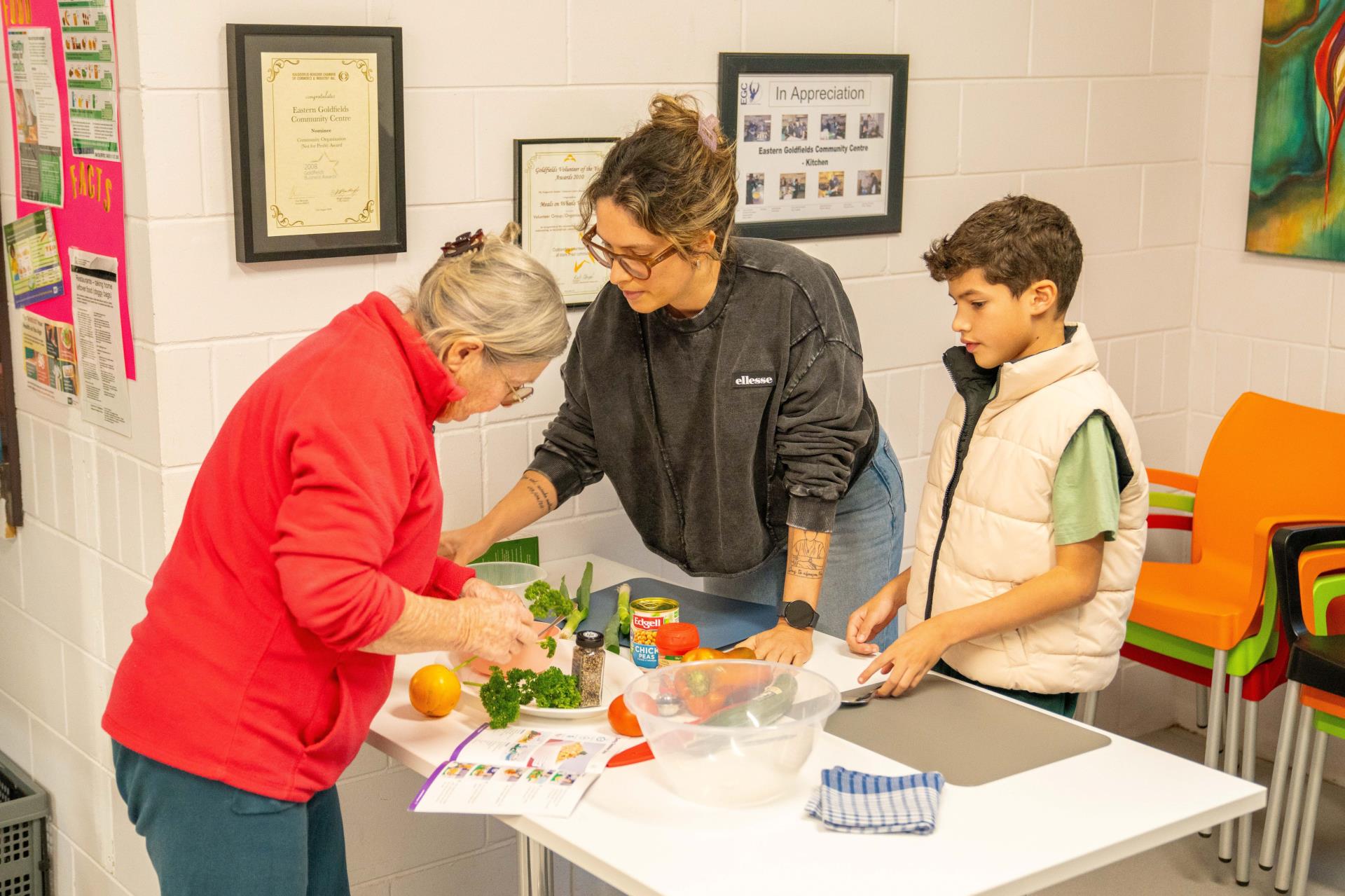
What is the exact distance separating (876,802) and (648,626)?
0.58 meters

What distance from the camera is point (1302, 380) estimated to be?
356 cm

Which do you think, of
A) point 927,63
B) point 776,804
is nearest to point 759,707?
point 776,804

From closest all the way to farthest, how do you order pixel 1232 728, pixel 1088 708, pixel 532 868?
pixel 532 868
pixel 1232 728
pixel 1088 708

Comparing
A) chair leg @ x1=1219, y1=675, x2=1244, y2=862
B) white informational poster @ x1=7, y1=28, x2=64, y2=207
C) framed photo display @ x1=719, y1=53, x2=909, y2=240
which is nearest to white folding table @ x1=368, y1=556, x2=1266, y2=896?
white informational poster @ x1=7, y1=28, x2=64, y2=207

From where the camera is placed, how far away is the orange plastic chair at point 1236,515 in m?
3.17

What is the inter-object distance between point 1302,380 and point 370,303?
2.75m

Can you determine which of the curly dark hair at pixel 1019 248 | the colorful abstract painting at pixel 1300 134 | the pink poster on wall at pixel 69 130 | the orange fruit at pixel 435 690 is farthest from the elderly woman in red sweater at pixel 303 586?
the colorful abstract painting at pixel 1300 134

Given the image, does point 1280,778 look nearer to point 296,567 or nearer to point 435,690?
point 435,690

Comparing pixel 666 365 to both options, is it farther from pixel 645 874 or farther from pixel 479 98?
pixel 645 874

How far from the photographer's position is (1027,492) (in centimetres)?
199

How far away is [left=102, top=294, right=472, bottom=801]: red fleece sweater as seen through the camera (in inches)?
59.4

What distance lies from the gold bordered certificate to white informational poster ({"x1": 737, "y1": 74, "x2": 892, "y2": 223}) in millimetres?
838

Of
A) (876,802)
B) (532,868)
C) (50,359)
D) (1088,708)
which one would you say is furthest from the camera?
(1088,708)

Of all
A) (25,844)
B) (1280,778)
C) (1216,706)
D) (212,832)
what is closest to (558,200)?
(212,832)
